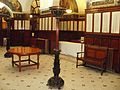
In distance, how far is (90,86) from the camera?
18.6 ft

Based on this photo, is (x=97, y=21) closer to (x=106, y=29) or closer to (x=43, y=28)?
(x=106, y=29)

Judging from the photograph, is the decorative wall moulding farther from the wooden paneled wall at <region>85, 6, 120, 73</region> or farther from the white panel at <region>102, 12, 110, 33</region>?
the white panel at <region>102, 12, 110, 33</region>

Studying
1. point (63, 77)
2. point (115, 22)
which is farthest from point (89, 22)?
point (63, 77)

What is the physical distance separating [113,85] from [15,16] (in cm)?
1077

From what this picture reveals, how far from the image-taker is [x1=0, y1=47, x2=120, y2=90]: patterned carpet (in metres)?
5.57

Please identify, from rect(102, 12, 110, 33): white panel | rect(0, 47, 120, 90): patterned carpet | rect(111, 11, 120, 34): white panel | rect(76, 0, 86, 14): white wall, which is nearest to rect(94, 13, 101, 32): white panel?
rect(102, 12, 110, 33): white panel

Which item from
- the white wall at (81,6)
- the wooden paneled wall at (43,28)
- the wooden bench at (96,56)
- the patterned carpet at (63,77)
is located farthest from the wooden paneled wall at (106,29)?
the white wall at (81,6)

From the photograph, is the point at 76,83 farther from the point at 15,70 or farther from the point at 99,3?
the point at 99,3

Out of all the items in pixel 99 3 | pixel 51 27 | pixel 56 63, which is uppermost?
pixel 99 3

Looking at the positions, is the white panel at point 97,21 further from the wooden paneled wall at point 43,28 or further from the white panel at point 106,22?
the wooden paneled wall at point 43,28

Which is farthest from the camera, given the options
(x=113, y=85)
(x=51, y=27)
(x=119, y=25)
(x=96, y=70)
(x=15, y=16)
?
(x=15, y=16)

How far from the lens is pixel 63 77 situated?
6.62m

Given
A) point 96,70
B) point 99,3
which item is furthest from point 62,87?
point 99,3

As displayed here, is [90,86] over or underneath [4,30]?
underneath
